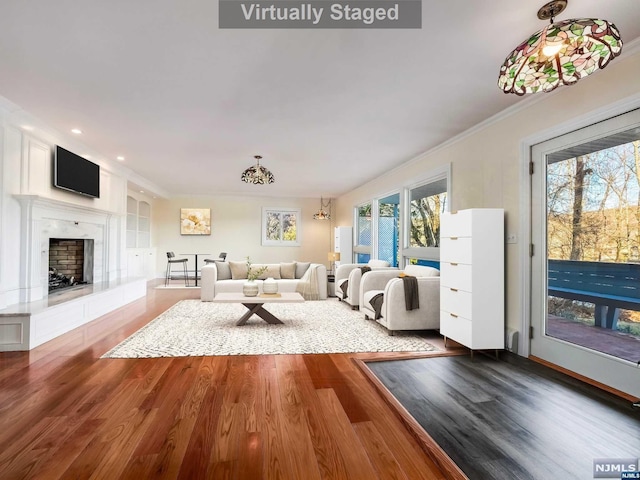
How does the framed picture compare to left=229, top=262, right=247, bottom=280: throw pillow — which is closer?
left=229, top=262, right=247, bottom=280: throw pillow

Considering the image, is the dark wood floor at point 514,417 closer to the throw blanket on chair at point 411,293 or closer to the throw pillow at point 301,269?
the throw blanket on chair at point 411,293

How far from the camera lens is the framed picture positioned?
1058cm

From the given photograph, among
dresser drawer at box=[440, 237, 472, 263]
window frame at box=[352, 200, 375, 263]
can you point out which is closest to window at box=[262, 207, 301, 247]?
window frame at box=[352, 200, 375, 263]

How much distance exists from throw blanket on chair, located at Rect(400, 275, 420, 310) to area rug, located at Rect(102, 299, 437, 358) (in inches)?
15.8

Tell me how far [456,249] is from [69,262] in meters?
5.92

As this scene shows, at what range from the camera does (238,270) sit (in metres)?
7.08

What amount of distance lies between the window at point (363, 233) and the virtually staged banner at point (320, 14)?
6124 millimetres

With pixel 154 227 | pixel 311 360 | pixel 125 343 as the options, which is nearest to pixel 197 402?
pixel 311 360

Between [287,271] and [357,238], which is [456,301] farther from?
[357,238]

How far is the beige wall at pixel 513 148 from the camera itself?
267cm

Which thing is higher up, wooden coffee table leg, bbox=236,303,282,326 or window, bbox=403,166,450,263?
window, bbox=403,166,450,263

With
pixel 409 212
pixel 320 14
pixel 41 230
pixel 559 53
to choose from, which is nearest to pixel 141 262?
pixel 41 230

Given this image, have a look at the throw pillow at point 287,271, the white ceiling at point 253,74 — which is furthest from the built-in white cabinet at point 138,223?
the throw pillow at point 287,271

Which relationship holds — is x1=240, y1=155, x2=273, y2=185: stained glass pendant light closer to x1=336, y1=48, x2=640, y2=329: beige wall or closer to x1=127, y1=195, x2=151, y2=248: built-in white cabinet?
x1=336, y1=48, x2=640, y2=329: beige wall
